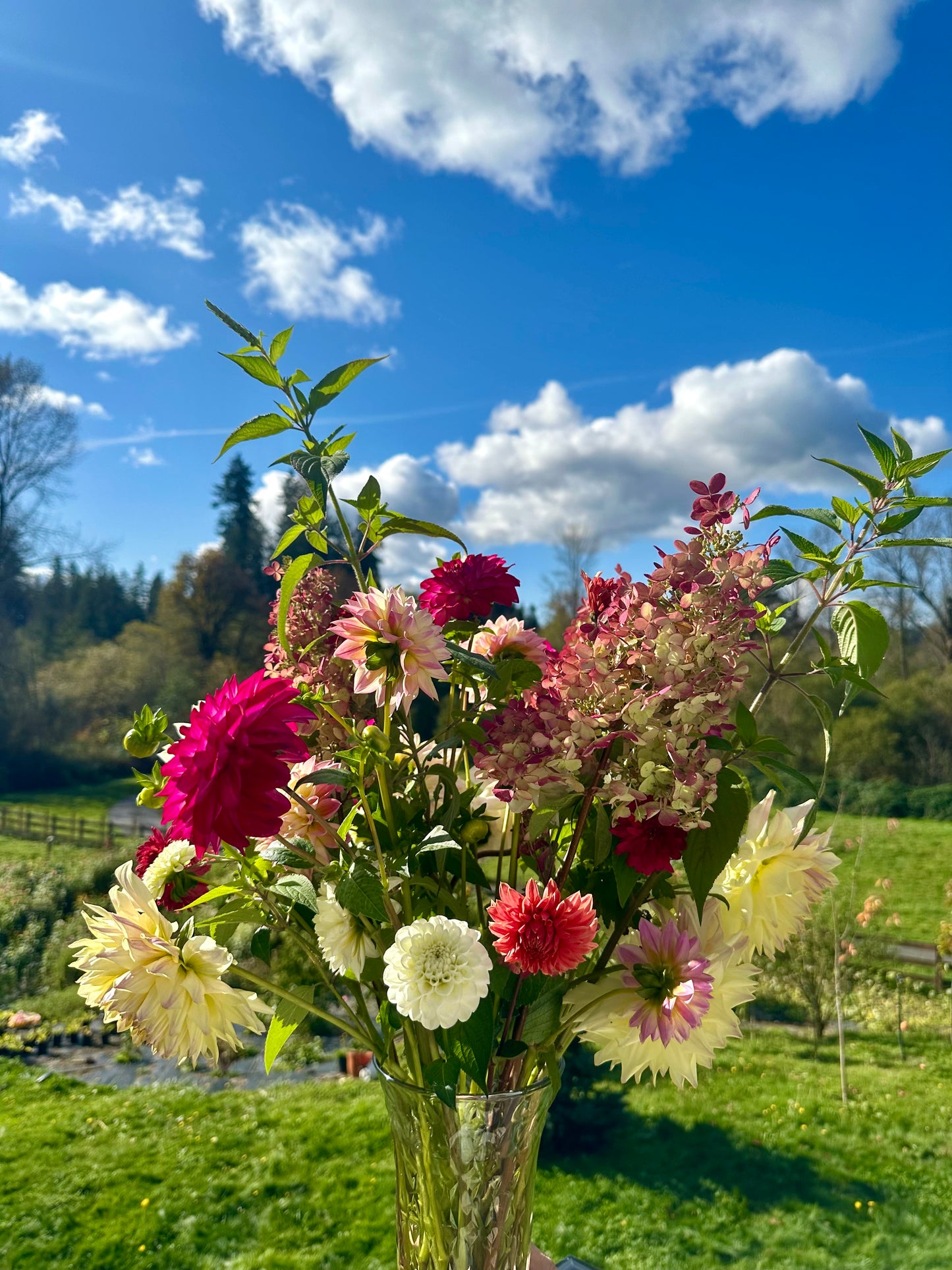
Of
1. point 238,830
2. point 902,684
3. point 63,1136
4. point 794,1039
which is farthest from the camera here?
point 902,684

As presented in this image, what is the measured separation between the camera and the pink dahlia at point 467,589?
2.19 ft

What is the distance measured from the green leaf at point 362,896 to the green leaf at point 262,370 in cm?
33

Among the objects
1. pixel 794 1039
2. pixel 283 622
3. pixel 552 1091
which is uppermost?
pixel 283 622

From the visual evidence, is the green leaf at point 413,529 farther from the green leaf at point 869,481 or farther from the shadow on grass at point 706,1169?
the shadow on grass at point 706,1169

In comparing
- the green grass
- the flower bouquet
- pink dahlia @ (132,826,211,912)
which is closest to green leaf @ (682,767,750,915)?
the flower bouquet

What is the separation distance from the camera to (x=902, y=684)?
10906 millimetres

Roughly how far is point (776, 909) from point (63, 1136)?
14.6 feet

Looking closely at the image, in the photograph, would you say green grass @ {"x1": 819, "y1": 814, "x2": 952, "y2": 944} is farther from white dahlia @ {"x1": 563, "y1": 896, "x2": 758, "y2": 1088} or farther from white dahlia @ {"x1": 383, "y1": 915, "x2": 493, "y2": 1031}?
white dahlia @ {"x1": 383, "y1": 915, "x2": 493, "y2": 1031}

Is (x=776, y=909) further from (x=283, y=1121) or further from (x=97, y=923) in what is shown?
(x=283, y=1121)

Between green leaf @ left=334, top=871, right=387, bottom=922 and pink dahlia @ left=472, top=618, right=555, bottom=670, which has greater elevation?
pink dahlia @ left=472, top=618, right=555, bottom=670

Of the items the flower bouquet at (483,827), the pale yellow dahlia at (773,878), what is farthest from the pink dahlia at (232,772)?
the pale yellow dahlia at (773,878)

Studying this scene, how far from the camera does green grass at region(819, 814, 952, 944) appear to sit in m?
8.12

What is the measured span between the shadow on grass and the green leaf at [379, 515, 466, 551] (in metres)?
3.86

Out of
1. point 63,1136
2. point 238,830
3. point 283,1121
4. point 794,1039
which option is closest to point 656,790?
point 238,830
